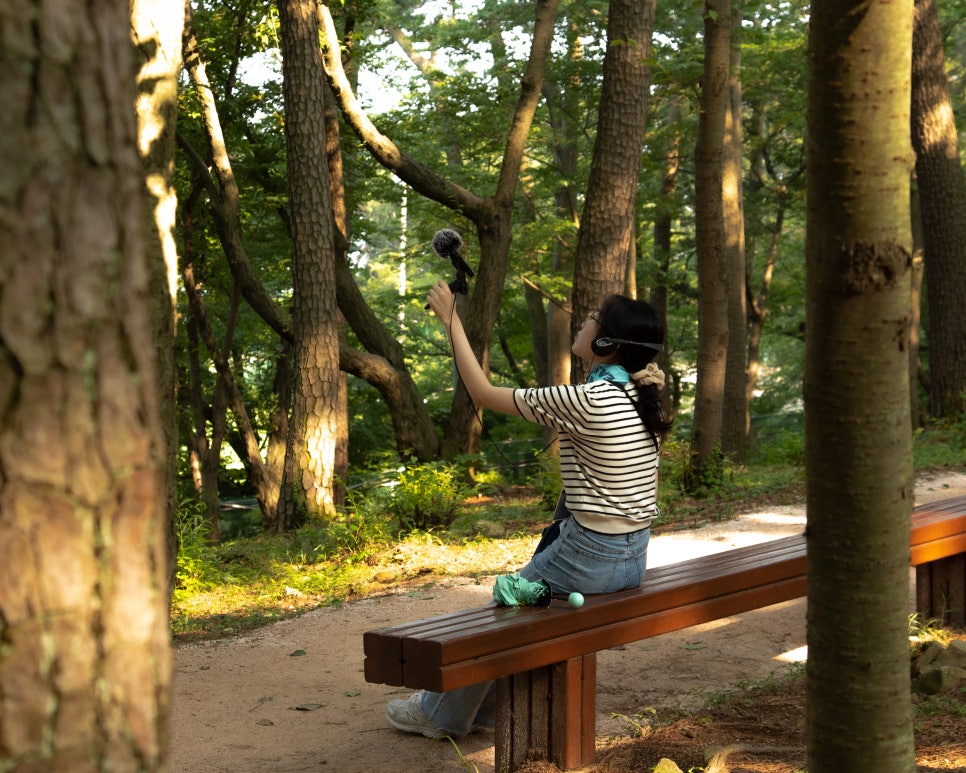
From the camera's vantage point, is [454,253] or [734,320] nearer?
[454,253]

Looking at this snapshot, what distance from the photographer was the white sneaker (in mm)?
4812

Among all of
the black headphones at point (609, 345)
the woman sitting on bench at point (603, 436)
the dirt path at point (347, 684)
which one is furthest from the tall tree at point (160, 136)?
the black headphones at point (609, 345)

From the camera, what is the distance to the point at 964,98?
24.0m

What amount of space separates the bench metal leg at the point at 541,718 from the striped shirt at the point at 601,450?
1.93 ft

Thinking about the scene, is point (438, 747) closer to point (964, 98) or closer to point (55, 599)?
point (55, 599)

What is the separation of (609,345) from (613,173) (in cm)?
669

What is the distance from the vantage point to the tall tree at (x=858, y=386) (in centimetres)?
253

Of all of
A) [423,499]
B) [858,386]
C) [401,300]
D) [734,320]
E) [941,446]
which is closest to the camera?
[858,386]

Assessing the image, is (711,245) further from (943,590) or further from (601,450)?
(601,450)

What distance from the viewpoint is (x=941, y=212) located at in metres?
15.2

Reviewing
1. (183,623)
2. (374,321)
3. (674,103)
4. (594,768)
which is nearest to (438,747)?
(594,768)

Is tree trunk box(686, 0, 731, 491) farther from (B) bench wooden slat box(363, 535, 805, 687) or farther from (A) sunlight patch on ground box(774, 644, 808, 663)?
(B) bench wooden slat box(363, 535, 805, 687)

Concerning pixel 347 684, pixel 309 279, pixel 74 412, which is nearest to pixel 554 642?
pixel 347 684

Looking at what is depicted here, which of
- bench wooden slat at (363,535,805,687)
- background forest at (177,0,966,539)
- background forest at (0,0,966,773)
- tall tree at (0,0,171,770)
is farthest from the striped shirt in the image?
background forest at (177,0,966,539)
